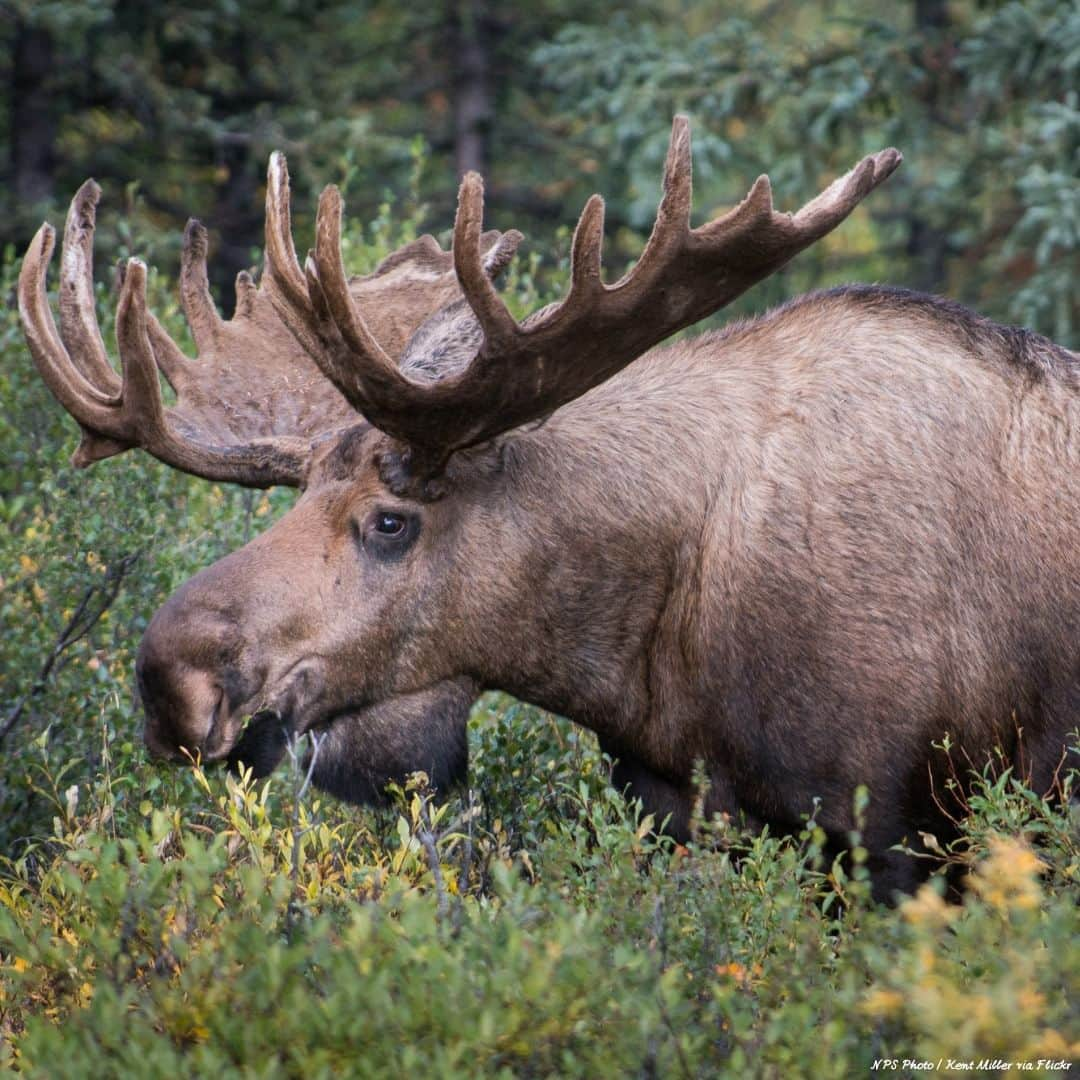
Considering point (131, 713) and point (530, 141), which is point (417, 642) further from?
point (530, 141)

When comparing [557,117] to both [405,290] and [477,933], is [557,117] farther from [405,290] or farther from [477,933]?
[477,933]

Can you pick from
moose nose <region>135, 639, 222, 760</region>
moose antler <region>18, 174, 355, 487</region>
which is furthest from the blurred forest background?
moose nose <region>135, 639, 222, 760</region>

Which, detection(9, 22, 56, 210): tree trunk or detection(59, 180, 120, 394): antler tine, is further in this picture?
detection(9, 22, 56, 210): tree trunk

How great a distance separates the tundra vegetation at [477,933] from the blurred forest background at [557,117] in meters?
5.26

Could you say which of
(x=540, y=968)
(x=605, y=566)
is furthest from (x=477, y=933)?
(x=605, y=566)

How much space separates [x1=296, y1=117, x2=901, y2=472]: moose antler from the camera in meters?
4.28

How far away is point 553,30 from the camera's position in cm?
1362

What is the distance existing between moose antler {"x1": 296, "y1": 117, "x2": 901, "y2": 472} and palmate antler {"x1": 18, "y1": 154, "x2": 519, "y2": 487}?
0.66 feet

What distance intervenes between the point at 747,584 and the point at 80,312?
2.36 meters

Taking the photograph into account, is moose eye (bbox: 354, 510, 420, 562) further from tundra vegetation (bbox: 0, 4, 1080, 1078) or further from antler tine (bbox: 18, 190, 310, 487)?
tundra vegetation (bbox: 0, 4, 1080, 1078)

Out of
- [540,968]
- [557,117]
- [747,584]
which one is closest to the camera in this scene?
[540,968]

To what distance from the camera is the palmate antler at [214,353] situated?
4.75m

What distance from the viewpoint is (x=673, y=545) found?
470 cm

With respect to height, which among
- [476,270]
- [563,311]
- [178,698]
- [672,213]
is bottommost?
[178,698]
